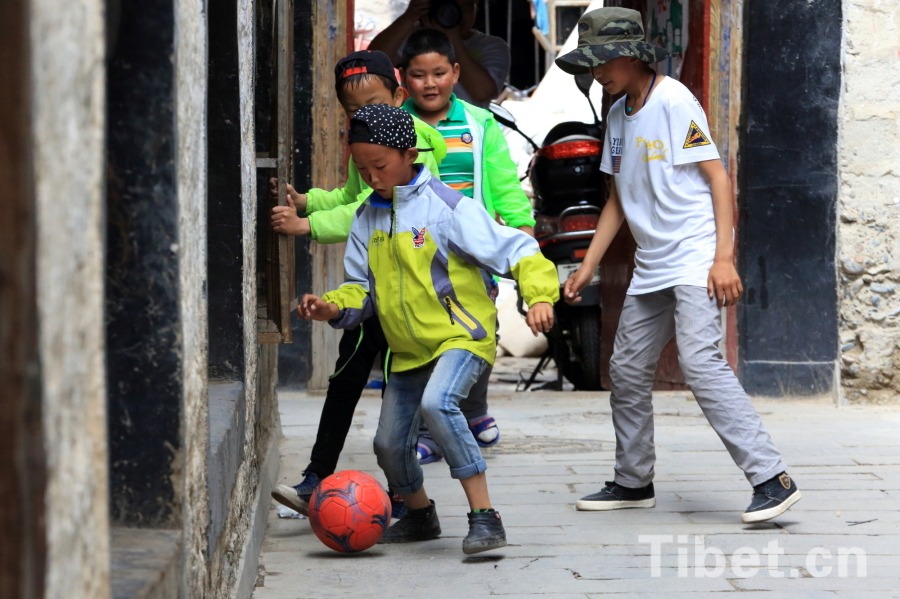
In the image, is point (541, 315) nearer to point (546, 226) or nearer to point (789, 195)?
point (789, 195)

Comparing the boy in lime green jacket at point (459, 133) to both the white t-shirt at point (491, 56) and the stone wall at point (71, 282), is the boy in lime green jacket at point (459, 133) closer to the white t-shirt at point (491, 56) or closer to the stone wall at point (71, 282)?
the white t-shirt at point (491, 56)

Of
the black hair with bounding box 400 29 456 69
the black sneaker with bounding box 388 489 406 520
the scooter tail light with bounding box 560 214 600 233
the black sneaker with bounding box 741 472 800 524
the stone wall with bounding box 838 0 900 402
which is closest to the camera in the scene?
the black sneaker with bounding box 741 472 800 524

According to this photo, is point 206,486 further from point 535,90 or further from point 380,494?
point 535,90

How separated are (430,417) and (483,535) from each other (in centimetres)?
41

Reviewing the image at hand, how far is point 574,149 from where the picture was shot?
719 cm

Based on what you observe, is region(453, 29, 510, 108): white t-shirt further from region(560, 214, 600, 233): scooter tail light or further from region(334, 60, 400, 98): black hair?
region(334, 60, 400, 98): black hair

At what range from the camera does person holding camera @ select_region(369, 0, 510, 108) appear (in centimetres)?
584

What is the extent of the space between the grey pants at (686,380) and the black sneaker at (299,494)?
1106 millimetres

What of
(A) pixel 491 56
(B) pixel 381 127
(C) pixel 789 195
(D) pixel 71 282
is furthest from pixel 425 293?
(C) pixel 789 195

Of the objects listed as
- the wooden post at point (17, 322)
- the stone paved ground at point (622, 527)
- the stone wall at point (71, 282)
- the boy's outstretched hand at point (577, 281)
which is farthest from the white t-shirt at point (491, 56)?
the wooden post at point (17, 322)

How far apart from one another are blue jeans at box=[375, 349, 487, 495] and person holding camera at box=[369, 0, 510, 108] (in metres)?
2.59

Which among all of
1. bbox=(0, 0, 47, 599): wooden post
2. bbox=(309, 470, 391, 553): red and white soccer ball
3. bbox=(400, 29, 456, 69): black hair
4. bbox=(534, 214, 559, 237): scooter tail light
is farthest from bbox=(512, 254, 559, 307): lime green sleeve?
bbox=(534, 214, 559, 237): scooter tail light

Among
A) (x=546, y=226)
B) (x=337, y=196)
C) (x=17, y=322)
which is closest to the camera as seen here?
(x=17, y=322)

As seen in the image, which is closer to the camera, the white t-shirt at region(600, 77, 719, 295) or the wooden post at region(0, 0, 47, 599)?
the wooden post at region(0, 0, 47, 599)
